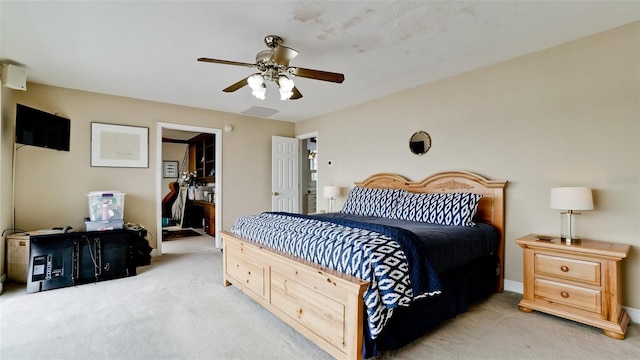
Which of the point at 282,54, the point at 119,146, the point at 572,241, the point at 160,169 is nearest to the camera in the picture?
the point at 282,54

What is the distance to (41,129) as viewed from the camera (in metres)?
3.55

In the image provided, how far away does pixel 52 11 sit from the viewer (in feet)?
7.26

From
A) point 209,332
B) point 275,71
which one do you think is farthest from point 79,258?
point 275,71

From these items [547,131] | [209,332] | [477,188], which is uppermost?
[547,131]

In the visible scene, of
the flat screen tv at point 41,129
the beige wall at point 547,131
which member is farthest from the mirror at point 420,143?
the flat screen tv at point 41,129

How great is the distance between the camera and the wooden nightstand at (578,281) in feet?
7.22

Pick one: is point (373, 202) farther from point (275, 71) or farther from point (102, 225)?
point (102, 225)

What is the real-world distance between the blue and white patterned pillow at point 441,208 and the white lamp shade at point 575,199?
69 centimetres

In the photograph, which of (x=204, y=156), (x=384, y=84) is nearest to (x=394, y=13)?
(x=384, y=84)

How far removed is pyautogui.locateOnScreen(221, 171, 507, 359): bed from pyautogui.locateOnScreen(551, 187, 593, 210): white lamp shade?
2.12 feet

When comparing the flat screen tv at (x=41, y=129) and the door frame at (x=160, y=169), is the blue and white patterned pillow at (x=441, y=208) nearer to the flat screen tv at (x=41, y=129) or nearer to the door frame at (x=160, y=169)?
the door frame at (x=160, y=169)

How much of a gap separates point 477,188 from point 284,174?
3.61m

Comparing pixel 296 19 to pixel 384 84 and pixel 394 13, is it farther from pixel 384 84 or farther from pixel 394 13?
pixel 384 84

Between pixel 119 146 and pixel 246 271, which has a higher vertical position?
pixel 119 146
